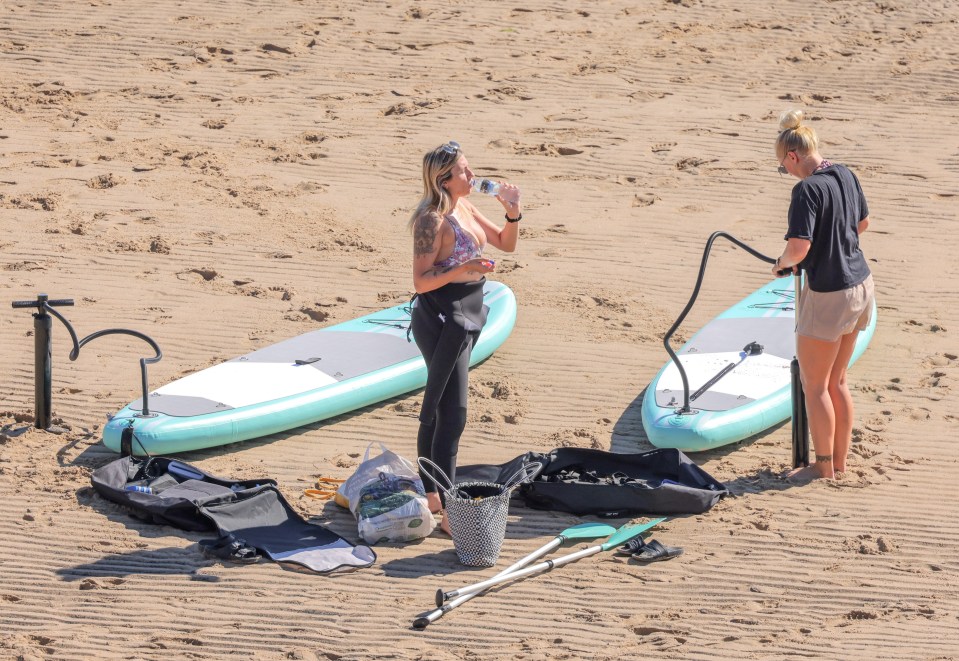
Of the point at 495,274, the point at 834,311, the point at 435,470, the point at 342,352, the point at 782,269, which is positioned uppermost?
the point at 782,269

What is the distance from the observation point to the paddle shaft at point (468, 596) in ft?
17.4

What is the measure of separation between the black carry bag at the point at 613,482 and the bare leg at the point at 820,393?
0.56 m

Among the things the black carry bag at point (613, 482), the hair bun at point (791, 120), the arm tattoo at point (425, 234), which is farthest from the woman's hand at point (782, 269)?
the arm tattoo at point (425, 234)

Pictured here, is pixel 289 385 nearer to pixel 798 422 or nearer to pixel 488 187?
pixel 488 187

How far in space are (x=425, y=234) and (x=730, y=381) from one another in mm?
2820

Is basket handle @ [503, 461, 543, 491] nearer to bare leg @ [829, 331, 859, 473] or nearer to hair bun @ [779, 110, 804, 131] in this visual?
bare leg @ [829, 331, 859, 473]

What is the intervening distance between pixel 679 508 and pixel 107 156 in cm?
690

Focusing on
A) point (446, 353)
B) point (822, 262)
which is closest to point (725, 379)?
point (822, 262)

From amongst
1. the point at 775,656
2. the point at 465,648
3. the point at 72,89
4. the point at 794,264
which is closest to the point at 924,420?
the point at 794,264

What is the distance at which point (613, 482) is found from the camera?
649cm

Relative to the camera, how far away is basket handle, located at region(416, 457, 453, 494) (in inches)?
226

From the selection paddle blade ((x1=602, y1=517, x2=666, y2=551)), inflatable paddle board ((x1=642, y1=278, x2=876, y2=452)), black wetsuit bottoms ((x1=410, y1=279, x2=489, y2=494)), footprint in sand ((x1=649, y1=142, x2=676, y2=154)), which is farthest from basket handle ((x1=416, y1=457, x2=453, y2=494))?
footprint in sand ((x1=649, y1=142, x2=676, y2=154))

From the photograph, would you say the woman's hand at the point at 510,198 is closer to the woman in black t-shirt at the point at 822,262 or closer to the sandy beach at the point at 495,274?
the woman in black t-shirt at the point at 822,262

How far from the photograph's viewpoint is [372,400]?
25.6 ft
